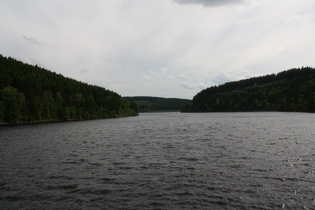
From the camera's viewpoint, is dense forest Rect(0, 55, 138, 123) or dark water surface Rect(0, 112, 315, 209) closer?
dark water surface Rect(0, 112, 315, 209)

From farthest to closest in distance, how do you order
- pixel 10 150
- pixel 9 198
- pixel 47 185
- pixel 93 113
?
pixel 93 113
pixel 10 150
pixel 47 185
pixel 9 198

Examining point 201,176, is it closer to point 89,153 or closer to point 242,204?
point 242,204

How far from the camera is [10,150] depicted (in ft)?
129

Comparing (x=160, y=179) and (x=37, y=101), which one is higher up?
(x=37, y=101)

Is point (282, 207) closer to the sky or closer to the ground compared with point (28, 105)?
closer to the ground

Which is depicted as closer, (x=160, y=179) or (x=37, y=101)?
(x=160, y=179)

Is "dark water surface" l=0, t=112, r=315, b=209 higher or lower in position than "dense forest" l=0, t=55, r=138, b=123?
lower

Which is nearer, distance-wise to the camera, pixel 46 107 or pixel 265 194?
pixel 265 194

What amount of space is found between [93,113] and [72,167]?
149 m

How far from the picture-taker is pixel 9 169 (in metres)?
27.0

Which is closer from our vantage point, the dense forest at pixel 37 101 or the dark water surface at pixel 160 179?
the dark water surface at pixel 160 179

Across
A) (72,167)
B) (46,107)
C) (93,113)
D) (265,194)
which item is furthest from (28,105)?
(265,194)

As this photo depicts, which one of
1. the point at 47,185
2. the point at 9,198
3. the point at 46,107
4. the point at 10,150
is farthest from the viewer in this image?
the point at 46,107

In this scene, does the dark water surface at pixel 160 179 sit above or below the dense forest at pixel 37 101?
below
